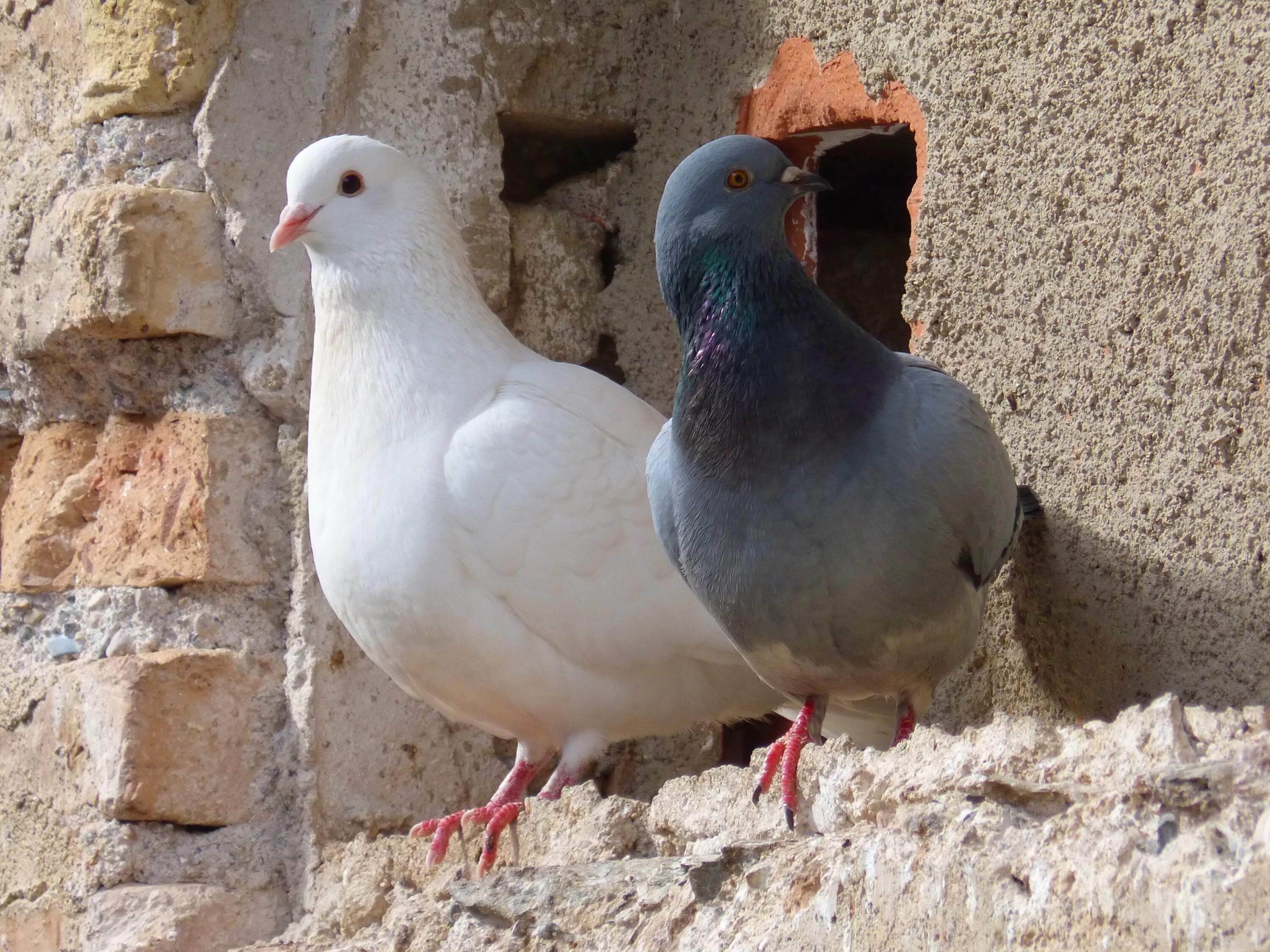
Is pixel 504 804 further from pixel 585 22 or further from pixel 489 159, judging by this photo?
pixel 585 22

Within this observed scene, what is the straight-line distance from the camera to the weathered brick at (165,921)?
2.65 metres

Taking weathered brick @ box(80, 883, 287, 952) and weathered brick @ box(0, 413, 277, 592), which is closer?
weathered brick @ box(80, 883, 287, 952)

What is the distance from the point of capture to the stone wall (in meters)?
2.03

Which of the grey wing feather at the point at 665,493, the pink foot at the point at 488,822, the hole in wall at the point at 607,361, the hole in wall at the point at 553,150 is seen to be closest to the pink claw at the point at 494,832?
the pink foot at the point at 488,822

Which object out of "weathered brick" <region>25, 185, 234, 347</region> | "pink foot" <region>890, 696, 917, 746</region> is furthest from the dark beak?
"weathered brick" <region>25, 185, 234, 347</region>

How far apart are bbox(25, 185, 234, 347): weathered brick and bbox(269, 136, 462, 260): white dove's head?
0.92 ft

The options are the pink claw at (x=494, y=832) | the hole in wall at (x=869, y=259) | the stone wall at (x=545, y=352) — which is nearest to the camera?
the stone wall at (x=545, y=352)

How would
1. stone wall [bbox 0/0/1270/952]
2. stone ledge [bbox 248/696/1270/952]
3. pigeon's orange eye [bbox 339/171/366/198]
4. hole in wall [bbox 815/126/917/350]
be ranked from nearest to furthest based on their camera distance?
1. stone ledge [bbox 248/696/1270/952]
2. stone wall [bbox 0/0/1270/952]
3. pigeon's orange eye [bbox 339/171/366/198]
4. hole in wall [bbox 815/126/917/350]

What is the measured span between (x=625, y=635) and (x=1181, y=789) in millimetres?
1365

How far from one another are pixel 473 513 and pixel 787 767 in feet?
2.57

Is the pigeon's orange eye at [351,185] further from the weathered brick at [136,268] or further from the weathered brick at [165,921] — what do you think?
the weathered brick at [165,921]

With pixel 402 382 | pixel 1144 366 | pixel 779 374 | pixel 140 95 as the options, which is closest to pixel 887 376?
pixel 779 374

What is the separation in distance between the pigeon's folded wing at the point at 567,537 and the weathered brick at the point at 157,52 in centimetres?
95

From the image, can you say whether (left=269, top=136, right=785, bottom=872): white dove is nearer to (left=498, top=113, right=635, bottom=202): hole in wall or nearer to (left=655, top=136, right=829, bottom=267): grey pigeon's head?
(left=655, top=136, right=829, bottom=267): grey pigeon's head
